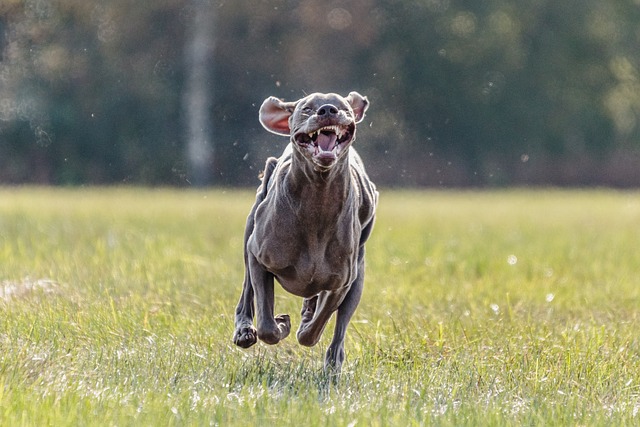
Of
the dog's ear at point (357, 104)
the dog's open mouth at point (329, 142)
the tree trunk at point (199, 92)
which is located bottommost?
the tree trunk at point (199, 92)

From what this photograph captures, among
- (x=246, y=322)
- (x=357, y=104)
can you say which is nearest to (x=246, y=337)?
(x=246, y=322)

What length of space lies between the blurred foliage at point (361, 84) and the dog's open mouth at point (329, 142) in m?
20.4

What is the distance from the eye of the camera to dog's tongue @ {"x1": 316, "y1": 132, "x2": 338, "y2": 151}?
474 centimetres

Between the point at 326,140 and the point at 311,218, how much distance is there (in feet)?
1.58

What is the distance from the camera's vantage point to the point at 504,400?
16.0ft

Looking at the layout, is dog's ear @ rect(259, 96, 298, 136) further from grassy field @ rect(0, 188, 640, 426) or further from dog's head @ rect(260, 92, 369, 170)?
grassy field @ rect(0, 188, 640, 426)

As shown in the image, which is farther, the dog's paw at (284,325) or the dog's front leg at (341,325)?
the dog's paw at (284,325)

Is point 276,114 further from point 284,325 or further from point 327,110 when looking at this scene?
point 284,325

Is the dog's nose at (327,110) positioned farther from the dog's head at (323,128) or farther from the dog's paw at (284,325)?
the dog's paw at (284,325)

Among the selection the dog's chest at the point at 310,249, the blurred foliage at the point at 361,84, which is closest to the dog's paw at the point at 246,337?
the dog's chest at the point at 310,249

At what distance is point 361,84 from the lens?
34.8m

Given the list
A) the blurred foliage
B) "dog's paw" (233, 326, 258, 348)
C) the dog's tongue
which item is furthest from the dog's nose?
the blurred foliage

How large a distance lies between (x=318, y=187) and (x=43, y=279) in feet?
11.8

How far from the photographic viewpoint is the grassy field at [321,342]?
4.48 meters
